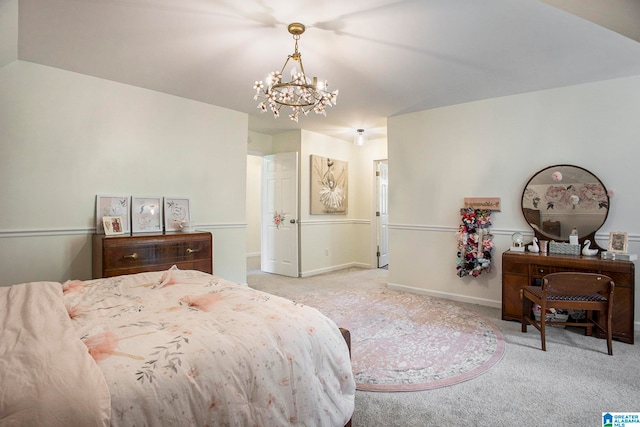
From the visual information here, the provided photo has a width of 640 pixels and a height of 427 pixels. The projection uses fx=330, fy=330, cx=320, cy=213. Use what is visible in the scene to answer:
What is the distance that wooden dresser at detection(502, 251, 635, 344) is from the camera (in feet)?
9.29

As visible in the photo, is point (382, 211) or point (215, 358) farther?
point (382, 211)

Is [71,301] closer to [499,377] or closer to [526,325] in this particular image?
[499,377]

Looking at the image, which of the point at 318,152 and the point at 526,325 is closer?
the point at 526,325

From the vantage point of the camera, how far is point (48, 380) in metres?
0.88

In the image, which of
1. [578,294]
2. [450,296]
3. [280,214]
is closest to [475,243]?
[450,296]

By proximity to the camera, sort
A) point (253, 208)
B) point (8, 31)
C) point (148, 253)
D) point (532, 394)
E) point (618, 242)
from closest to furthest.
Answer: point (532, 394), point (8, 31), point (618, 242), point (148, 253), point (253, 208)

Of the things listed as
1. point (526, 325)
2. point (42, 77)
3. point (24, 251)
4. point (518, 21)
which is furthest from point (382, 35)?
point (24, 251)

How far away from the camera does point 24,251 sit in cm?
296

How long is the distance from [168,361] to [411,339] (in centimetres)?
233

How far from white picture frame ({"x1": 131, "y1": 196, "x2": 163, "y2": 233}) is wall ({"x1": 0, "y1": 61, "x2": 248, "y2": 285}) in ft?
0.30

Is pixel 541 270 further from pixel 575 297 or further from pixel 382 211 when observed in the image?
pixel 382 211

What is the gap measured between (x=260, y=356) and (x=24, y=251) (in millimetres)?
3001

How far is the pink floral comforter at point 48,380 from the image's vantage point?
816 mm

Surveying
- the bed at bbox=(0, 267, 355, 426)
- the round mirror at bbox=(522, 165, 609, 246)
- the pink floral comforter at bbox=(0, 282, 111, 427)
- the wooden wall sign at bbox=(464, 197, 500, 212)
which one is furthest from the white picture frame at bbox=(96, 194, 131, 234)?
the round mirror at bbox=(522, 165, 609, 246)
